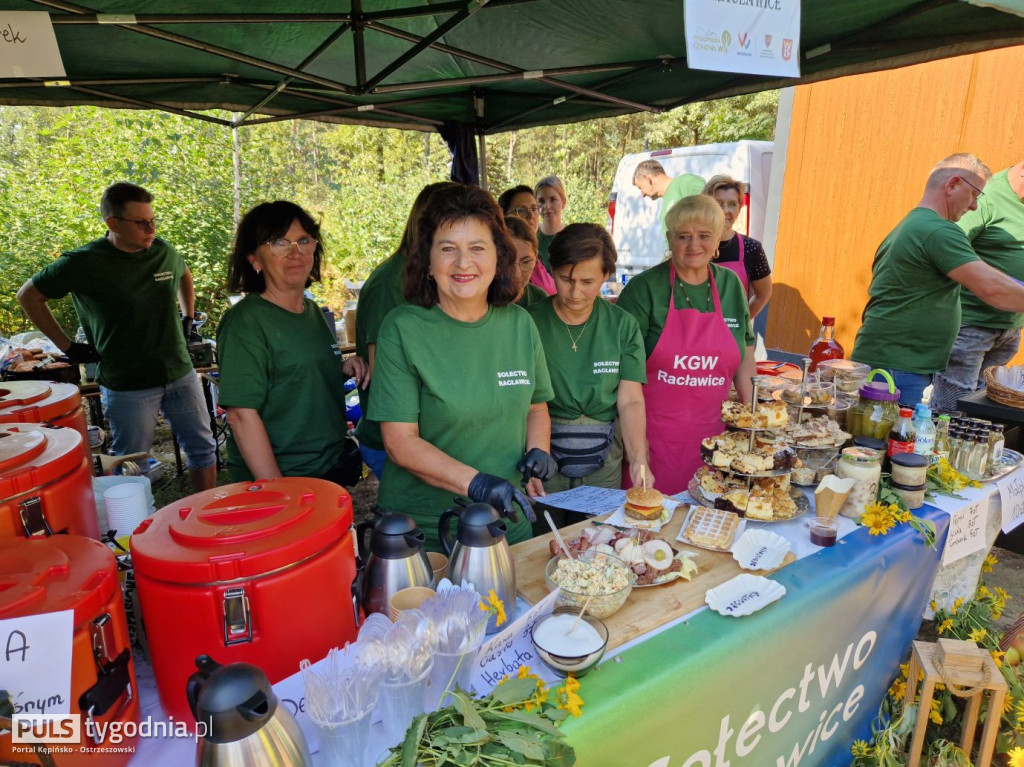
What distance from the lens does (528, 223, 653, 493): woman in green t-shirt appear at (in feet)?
8.43

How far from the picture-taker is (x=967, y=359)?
14.0 feet

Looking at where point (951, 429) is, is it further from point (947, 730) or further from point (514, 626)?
point (514, 626)

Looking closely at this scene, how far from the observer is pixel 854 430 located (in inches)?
98.1

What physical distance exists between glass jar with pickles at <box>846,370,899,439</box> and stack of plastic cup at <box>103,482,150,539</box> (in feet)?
8.58

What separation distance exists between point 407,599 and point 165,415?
3.85 meters

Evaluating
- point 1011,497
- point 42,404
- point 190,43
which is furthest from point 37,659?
point 1011,497

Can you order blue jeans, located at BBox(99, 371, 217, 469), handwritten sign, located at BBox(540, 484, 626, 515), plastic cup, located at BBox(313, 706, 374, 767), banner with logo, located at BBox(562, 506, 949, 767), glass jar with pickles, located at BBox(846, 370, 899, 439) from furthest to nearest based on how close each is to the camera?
1. blue jeans, located at BBox(99, 371, 217, 469)
2. glass jar with pickles, located at BBox(846, 370, 899, 439)
3. handwritten sign, located at BBox(540, 484, 626, 515)
4. banner with logo, located at BBox(562, 506, 949, 767)
5. plastic cup, located at BBox(313, 706, 374, 767)

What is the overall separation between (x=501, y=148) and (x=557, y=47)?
795 inches

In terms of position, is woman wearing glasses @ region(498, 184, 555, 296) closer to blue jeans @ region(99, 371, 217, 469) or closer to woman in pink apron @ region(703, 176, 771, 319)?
woman in pink apron @ region(703, 176, 771, 319)

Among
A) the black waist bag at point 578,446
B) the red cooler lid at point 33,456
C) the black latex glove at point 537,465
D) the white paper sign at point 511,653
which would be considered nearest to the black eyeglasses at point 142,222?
the red cooler lid at point 33,456

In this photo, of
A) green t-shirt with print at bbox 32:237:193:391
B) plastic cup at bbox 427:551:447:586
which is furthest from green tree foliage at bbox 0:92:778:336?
plastic cup at bbox 427:551:447:586

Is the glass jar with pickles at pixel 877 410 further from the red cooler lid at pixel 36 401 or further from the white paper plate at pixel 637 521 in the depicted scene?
the red cooler lid at pixel 36 401

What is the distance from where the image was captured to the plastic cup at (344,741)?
979mm

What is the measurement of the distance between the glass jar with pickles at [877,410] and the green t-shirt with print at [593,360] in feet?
2.96
